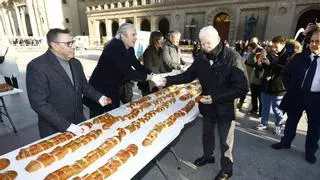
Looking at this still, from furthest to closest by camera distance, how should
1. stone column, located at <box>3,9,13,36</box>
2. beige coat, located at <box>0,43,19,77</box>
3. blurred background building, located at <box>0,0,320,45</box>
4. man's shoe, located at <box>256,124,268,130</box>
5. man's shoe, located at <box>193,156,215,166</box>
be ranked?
stone column, located at <box>3,9,13,36</box> < blurred background building, located at <box>0,0,320,45</box> < beige coat, located at <box>0,43,19,77</box> < man's shoe, located at <box>256,124,268,130</box> < man's shoe, located at <box>193,156,215,166</box>

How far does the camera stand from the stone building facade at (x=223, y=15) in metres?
19.5

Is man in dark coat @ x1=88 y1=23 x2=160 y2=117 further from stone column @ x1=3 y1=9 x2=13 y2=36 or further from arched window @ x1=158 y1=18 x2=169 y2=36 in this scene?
stone column @ x1=3 y1=9 x2=13 y2=36

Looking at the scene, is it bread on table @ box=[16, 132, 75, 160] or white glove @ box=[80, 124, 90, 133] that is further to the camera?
white glove @ box=[80, 124, 90, 133]

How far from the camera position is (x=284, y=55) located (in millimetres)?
3795

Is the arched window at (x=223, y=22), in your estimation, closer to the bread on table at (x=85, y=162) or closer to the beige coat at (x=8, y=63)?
the beige coat at (x=8, y=63)

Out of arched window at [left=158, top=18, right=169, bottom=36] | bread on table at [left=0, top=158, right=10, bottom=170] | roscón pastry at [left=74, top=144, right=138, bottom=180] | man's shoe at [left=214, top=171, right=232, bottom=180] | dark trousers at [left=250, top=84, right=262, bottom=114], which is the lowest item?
man's shoe at [left=214, top=171, right=232, bottom=180]

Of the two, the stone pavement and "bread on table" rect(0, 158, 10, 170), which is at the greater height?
"bread on table" rect(0, 158, 10, 170)

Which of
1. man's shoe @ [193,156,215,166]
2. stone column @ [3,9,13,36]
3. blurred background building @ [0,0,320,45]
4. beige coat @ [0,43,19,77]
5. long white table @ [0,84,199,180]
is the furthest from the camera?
stone column @ [3,9,13,36]

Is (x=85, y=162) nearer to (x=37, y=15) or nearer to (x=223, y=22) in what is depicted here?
(x=223, y=22)

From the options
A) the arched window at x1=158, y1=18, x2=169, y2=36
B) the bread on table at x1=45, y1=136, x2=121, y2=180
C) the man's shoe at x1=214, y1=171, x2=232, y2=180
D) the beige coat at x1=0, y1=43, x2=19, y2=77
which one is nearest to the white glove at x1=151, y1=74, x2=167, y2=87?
the bread on table at x1=45, y1=136, x2=121, y2=180

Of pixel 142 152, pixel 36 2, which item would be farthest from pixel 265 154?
pixel 36 2

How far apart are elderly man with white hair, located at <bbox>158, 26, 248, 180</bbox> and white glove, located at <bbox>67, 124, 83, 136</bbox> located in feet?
4.72

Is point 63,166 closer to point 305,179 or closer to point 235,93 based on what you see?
point 235,93

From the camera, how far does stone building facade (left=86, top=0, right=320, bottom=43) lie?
64.1ft
